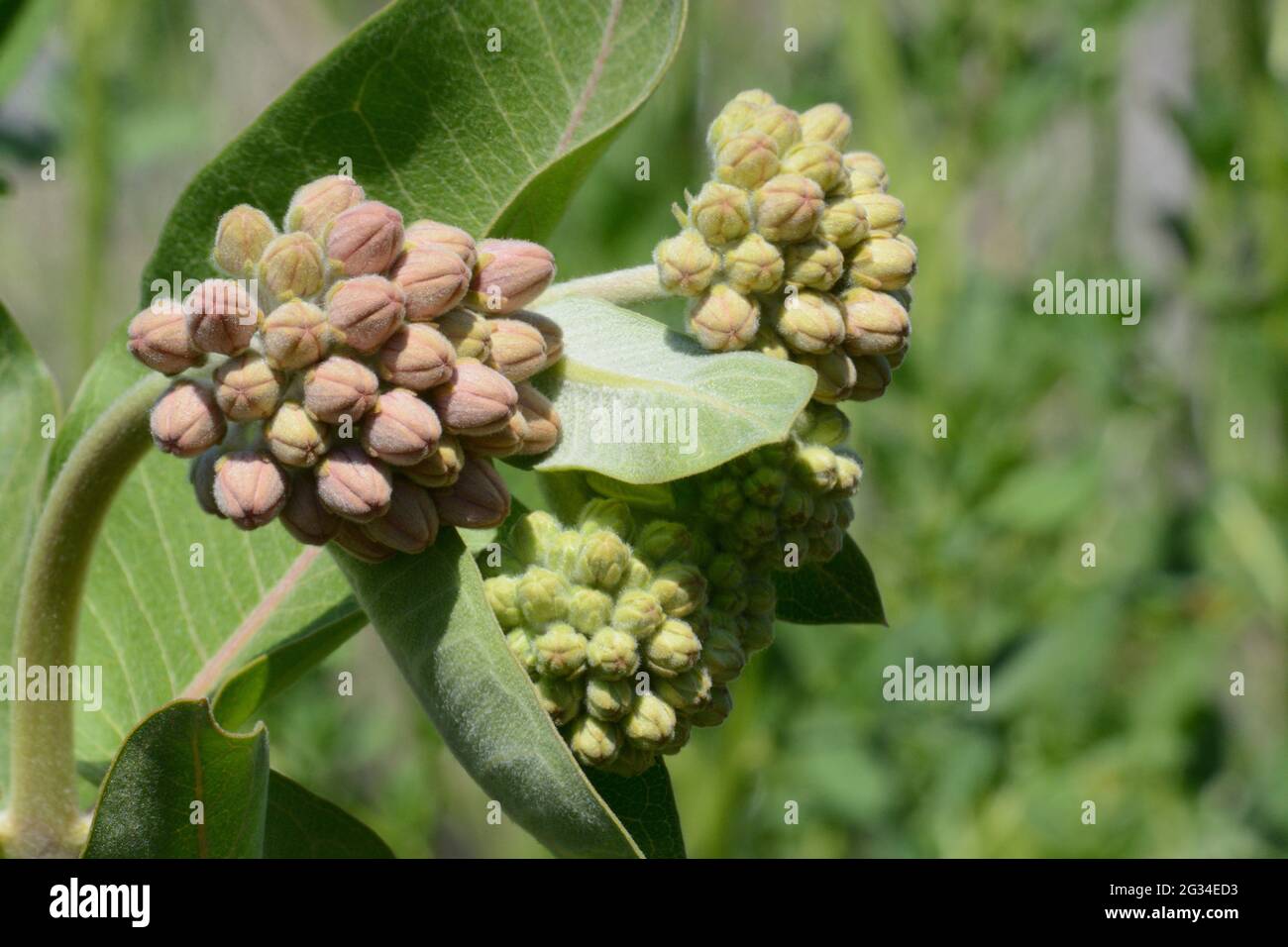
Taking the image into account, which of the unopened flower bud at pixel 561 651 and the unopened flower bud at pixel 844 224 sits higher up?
the unopened flower bud at pixel 844 224

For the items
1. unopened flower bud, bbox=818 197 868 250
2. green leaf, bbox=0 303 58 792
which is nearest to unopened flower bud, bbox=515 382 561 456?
unopened flower bud, bbox=818 197 868 250

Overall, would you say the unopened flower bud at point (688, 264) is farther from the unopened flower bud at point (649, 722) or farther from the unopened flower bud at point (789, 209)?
the unopened flower bud at point (649, 722)

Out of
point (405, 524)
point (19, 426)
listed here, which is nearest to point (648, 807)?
point (405, 524)

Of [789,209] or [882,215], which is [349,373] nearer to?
[789,209]

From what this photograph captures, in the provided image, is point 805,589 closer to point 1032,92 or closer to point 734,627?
point 734,627

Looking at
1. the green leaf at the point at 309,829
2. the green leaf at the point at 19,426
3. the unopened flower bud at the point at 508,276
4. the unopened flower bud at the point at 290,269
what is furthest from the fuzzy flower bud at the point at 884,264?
the green leaf at the point at 19,426

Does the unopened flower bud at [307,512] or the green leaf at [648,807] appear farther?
the green leaf at [648,807]
